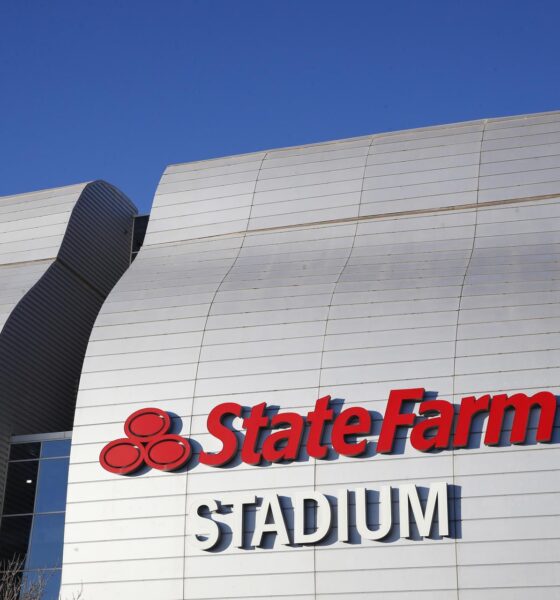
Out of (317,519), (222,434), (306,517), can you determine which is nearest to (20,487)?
(222,434)

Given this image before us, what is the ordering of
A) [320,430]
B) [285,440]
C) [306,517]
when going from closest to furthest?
[306,517], [320,430], [285,440]

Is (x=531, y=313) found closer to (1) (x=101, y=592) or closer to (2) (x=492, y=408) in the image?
(2) (x=492, y=408)

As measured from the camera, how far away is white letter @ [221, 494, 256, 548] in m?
29.4

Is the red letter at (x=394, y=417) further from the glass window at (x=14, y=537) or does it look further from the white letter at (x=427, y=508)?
the glass window at (x=14, y=537)

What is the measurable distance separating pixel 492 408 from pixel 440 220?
8989mm

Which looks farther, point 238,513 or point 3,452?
point 3,452

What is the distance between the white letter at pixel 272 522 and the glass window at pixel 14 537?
9.84 meters

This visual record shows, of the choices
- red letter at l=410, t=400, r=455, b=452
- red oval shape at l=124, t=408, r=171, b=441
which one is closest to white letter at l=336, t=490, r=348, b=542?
red letter at l=410, t=400, r=455, b=452

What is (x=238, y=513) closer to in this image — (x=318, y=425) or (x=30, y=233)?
(x=318, y=425)

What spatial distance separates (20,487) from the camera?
3616 cm

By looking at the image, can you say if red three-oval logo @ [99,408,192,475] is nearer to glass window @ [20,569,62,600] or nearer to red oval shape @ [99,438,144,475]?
red oval shape @ [99,438,144,475]

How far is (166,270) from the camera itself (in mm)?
36656

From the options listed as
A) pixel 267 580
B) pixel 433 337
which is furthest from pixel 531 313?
pixel 267 580

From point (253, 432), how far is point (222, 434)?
94 cm
